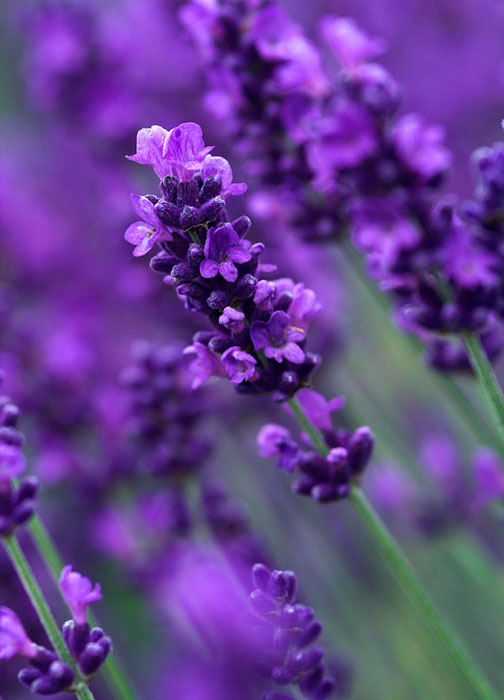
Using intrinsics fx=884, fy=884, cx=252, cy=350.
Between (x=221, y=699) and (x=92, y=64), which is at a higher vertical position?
(x=92, y=64)

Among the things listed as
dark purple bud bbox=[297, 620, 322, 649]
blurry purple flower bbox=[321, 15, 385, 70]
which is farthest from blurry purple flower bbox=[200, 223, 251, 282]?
blurry purple flower bbox=[321, 15, 385, 70]

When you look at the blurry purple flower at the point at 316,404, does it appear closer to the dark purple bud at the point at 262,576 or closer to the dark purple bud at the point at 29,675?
the dark purple bud at the point at 262,576

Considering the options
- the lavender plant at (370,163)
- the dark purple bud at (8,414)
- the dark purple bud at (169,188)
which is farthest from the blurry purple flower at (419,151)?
the dark purple bud at (8,414)

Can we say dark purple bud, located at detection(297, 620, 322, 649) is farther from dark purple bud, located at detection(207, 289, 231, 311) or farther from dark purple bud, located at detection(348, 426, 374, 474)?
dark purple bud, located at detection(207, 289, 231, 311)

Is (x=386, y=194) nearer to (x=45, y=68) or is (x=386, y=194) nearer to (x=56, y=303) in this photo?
(x=45, y=68)

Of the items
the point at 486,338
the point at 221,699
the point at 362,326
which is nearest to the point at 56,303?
the point at 362,326

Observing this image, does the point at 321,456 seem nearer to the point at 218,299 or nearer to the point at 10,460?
the point at 218,299
